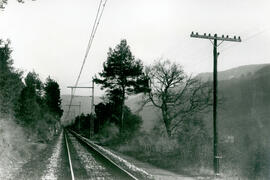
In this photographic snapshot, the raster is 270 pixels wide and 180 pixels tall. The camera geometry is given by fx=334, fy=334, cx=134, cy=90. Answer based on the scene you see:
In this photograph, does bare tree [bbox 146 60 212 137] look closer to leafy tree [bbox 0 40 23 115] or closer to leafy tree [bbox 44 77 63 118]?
leafy tree [bbox 0 40 23 115]

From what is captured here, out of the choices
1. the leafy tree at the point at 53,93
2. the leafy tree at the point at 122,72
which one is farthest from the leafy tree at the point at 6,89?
the leafy tree at the point at 53,93

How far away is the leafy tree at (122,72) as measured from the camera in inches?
1714

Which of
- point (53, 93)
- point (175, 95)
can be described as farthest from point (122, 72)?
point (53, 93)

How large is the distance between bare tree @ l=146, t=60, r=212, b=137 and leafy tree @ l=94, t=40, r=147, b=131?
2201mm

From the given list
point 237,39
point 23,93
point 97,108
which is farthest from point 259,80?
point 237,39

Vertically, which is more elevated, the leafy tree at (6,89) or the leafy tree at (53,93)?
the leafy tree at (53,93)

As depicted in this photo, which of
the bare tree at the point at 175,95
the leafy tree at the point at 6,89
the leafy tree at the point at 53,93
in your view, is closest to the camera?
the leafy tree at the point at 6,89

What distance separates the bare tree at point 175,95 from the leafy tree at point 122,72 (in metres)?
2.20

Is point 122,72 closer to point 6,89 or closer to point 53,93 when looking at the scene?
point 6,89

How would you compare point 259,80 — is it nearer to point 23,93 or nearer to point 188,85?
point 188,85

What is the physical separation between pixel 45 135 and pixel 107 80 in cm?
1428

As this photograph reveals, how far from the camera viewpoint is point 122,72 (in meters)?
44.1

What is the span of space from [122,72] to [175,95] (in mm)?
7846

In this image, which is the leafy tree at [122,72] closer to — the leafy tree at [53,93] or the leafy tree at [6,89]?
the leafy tree at [6,89]
